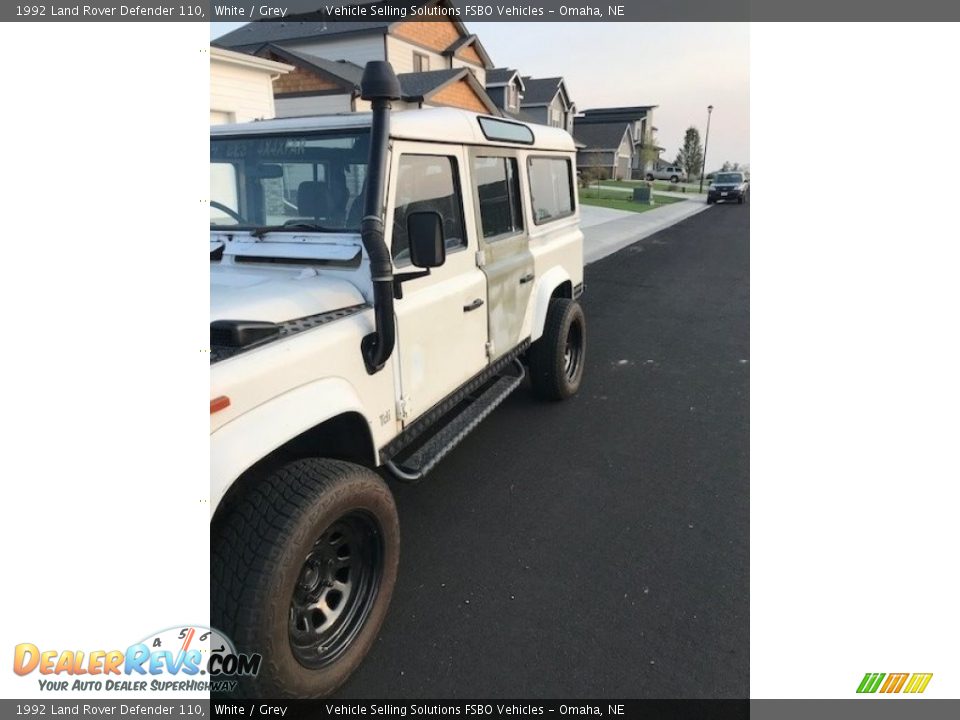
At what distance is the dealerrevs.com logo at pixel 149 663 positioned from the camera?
1647mm

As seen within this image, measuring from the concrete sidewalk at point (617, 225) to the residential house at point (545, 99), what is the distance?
53.5 ft

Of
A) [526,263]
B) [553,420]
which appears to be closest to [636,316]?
[553,420]

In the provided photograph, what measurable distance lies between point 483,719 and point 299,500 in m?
1.09

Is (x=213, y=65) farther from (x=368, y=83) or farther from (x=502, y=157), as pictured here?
(x=368, y=83)

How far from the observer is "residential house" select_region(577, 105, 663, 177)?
62.4 meters

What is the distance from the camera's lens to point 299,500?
2039 mm

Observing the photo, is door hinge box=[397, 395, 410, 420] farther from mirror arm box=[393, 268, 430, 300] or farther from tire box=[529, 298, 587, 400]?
tire box=[529, 298, 587, 400]

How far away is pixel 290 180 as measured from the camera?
2.98 metres

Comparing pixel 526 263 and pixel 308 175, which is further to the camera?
pixel 526 263

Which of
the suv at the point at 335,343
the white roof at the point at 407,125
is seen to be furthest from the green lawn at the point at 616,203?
the suv at the point at 335,343
